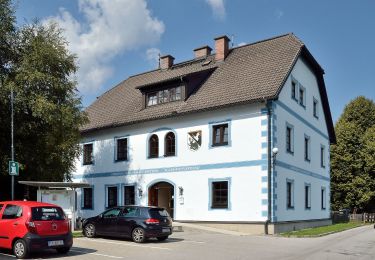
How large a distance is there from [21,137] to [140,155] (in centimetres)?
860

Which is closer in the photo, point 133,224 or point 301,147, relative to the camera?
point 133,224

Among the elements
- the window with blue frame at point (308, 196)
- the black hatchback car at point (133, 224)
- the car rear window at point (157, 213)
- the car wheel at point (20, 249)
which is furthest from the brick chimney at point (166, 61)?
the car wheel at point (20, 249)

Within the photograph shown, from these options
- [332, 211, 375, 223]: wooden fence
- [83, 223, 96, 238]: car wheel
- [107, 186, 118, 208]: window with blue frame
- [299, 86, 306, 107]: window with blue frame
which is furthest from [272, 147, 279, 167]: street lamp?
[332, 211, 375, 223]: wooden fence

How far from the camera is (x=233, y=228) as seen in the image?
2564 cm

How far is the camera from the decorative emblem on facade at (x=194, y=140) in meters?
28.0

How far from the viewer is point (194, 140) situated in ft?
92.8

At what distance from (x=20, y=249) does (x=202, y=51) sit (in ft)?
79.6

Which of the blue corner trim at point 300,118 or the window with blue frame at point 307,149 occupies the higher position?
the blue corner trim at point 300,118

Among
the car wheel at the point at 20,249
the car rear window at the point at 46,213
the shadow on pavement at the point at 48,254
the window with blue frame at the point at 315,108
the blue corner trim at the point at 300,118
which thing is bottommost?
the shadow on pavement at the point at 48,254

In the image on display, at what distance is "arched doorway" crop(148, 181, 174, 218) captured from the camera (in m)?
30.4

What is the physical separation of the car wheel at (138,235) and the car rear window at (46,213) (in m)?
4.71

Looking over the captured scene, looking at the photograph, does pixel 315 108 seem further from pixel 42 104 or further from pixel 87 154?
pixel 42 104

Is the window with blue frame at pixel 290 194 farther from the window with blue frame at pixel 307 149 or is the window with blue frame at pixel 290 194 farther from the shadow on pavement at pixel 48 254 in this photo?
the shadow on pavement at pixel 48 254

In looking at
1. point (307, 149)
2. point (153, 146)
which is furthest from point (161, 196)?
point (307, 149)
